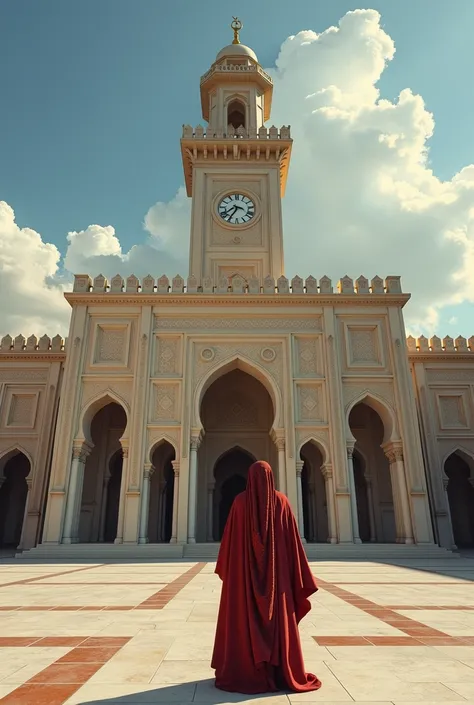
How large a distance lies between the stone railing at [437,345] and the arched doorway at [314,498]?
480 cm

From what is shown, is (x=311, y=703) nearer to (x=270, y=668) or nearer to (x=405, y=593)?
(x=270, y=668)

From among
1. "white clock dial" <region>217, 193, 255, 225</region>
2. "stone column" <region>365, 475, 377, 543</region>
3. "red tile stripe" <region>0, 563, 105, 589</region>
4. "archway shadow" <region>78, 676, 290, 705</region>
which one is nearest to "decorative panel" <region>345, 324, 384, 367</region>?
"stone column" <region>365, 475, 377, 543</region>

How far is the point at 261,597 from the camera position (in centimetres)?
279

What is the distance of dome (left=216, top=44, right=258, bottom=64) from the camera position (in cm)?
2189

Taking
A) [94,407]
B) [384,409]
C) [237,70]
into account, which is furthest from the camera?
[237,70]

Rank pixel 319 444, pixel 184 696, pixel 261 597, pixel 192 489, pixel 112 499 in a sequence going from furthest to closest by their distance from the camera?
1. pixel 112 499
2. pixel 319 444
3. pixel 192 489
4. pixel 261 597
5. pixel 184 696

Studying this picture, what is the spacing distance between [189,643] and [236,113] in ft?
73.9

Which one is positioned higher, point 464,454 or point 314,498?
point 464,454

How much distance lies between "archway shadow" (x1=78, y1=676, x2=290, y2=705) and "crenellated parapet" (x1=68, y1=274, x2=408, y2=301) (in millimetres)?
12622

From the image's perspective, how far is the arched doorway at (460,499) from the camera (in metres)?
16.6

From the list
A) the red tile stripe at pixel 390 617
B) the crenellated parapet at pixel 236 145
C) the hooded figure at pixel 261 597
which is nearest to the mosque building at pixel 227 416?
the crenellated parapet at pixel 236 145

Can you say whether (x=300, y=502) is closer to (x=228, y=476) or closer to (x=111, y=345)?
(x=228, y=476)

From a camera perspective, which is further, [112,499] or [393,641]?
[112,499]

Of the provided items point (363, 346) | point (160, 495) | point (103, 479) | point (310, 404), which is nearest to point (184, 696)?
point (310, 404)
